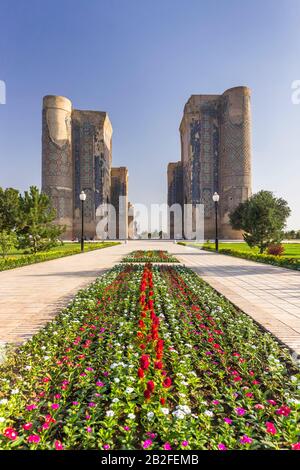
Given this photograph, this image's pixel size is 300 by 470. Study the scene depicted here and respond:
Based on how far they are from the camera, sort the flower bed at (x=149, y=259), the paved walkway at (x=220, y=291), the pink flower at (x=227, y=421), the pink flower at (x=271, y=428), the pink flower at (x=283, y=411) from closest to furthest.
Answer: the pink flower at (x=271, y=428) < the pink flower at (x=227, y=421) < the pink flower at (x=283, y=411) < the paved walkway at (x=220, y=291) < the flower bed at (x=149, y=259)

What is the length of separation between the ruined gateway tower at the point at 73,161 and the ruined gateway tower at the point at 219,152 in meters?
19.1

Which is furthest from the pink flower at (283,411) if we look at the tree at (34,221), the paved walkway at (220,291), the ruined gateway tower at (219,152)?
the ruined gateway tower at (219,152)

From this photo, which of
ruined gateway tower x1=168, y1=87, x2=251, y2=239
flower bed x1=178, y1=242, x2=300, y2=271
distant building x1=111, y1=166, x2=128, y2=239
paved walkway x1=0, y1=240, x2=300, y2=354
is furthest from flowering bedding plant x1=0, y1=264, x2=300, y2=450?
distant building x1=111, y1=166, x2=128, y2=239

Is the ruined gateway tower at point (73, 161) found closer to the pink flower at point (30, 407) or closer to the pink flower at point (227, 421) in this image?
the pink flower at point (30, 407)

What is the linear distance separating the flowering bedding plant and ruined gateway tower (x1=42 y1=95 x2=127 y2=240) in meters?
54.8

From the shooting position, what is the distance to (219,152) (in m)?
59.9

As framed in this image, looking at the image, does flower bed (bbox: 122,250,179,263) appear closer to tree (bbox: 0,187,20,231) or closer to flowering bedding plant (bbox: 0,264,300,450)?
flowering bedding plant (bbox: 0,264,300,450)

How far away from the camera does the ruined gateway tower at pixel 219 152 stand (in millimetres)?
55812

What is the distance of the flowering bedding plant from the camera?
2.01m

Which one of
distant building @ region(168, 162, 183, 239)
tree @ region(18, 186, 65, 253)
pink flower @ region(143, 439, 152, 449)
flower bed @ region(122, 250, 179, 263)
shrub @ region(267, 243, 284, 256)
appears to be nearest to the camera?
pink flower @ region(143, 439, 152, 449)

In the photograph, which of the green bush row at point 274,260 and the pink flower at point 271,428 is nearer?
the pink flower at point 271,428

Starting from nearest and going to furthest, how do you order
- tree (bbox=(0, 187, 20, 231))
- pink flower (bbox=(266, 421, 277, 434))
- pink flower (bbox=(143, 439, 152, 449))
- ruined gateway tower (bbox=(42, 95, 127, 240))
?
pink flower (bbox=(143, 439, 152, 449))
pink flower (bbox=(266, 421, 277, 434))
tree (bbox=(0, 187, 20, 231))
ruined gateway tower (bbox=(42, 95, 127, 240))

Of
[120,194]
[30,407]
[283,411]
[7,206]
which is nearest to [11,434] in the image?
[30,407]

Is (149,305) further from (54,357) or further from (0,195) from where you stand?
(0,195)
